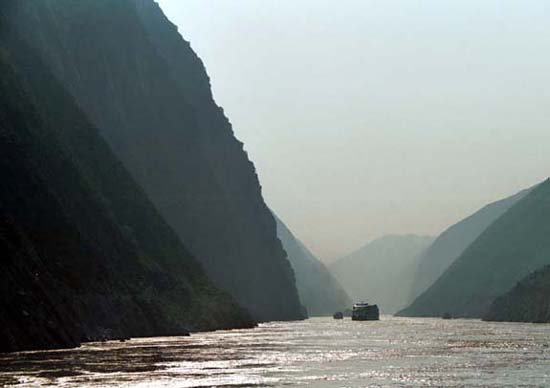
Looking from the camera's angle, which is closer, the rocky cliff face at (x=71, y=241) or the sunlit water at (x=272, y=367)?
the sunlit water at (x=272, y=367)

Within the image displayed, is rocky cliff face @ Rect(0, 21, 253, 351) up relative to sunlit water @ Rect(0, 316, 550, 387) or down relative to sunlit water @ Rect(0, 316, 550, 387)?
up

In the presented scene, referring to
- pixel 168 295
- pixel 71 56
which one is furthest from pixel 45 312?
pixel 71 56

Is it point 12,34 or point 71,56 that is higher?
point 71,56

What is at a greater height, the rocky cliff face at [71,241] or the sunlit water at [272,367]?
the rocky cliff face at [71,241]

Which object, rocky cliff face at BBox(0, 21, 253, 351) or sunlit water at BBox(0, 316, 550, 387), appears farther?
rocky cliff face at BBox(0, 21, 253, 351)

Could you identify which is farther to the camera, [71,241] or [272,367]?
[71,241]

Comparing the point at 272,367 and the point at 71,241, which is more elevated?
the point at 71,241

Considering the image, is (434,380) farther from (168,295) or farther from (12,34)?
(12,34)

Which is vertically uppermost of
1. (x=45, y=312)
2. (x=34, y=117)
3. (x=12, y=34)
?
(x=12, y=34)
